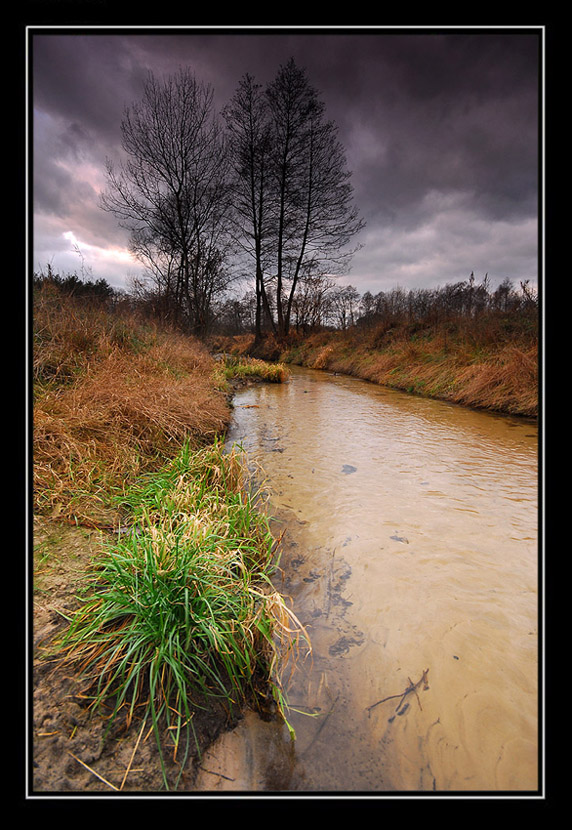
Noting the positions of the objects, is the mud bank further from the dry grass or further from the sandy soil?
the sandy soil

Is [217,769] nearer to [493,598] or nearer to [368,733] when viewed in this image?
[368,733]

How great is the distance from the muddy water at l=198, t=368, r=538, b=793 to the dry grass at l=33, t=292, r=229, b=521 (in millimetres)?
1203

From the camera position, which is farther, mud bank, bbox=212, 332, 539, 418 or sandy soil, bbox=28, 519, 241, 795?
mud bank, bbox=212, 332, 539, 418

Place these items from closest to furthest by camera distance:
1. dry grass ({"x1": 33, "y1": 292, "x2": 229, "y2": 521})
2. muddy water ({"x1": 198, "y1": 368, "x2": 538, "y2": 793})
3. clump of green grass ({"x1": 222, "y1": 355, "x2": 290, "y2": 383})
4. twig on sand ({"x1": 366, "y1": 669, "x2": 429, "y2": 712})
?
muddy water ({"x1": 198, "y1": 368, "x2": 538, "y2": 793}), twig on sand ({"x1": 366, "y1": 669, "x2": 429, "y2": 712}), dry grass ({"x1": 33, "y1": 292, "x2": 229, "y2": 521}), clump of green grass ({"x1": 222, "y1": 355, "x2": 290, "y2": 383})

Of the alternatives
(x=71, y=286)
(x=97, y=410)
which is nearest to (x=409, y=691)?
(x=97, y=410)

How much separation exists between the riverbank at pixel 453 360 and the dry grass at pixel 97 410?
526cm

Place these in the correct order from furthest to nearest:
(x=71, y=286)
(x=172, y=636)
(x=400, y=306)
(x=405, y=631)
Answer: (x=400, y=306) < (x=71, y=286) < (x=405, y=631) < (x=172, y=636)

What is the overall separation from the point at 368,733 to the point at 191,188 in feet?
47.6

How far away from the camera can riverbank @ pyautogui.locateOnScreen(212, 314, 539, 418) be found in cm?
612

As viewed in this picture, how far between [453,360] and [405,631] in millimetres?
8264

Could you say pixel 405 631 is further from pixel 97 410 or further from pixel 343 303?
pixel 343 303

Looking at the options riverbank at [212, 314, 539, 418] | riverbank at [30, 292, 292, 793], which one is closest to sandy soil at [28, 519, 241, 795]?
riverbank at [30, 292, 292, 793]

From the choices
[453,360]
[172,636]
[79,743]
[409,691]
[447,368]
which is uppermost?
[453,360]

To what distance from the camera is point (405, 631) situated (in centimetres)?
148
